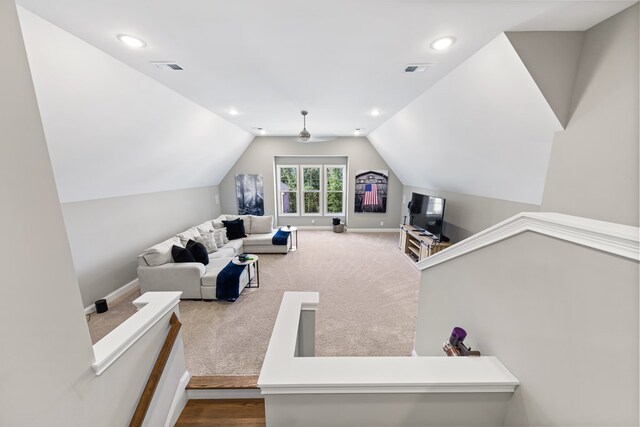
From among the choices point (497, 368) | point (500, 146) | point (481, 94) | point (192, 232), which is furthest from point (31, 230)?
point (192, 232)

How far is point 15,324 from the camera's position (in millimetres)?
738

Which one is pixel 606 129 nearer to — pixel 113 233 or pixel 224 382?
pixel 224 382

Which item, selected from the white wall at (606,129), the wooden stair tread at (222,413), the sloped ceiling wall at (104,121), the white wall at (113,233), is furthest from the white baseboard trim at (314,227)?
the white wall at (606,129)

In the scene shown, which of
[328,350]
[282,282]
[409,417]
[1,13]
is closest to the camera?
[1,13]

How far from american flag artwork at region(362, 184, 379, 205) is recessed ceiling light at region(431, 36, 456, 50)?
5324 mm

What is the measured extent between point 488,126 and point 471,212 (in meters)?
1.81

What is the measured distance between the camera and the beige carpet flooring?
2.56 meters

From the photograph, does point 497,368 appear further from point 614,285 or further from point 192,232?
point 192,232

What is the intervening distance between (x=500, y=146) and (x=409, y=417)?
2.81 m

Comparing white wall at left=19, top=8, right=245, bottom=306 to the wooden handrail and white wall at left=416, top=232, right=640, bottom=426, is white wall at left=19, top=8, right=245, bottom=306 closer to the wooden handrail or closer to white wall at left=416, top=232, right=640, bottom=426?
the wooden handrail

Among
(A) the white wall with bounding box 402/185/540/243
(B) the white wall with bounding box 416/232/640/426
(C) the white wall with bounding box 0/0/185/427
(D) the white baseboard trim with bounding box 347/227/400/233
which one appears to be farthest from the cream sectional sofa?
(D) the white baseboard trim with bounding box 347/227/400/233

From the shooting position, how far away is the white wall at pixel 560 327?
0.75 m

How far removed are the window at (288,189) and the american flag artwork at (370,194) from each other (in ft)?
7.23

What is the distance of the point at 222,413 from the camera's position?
184 cm
